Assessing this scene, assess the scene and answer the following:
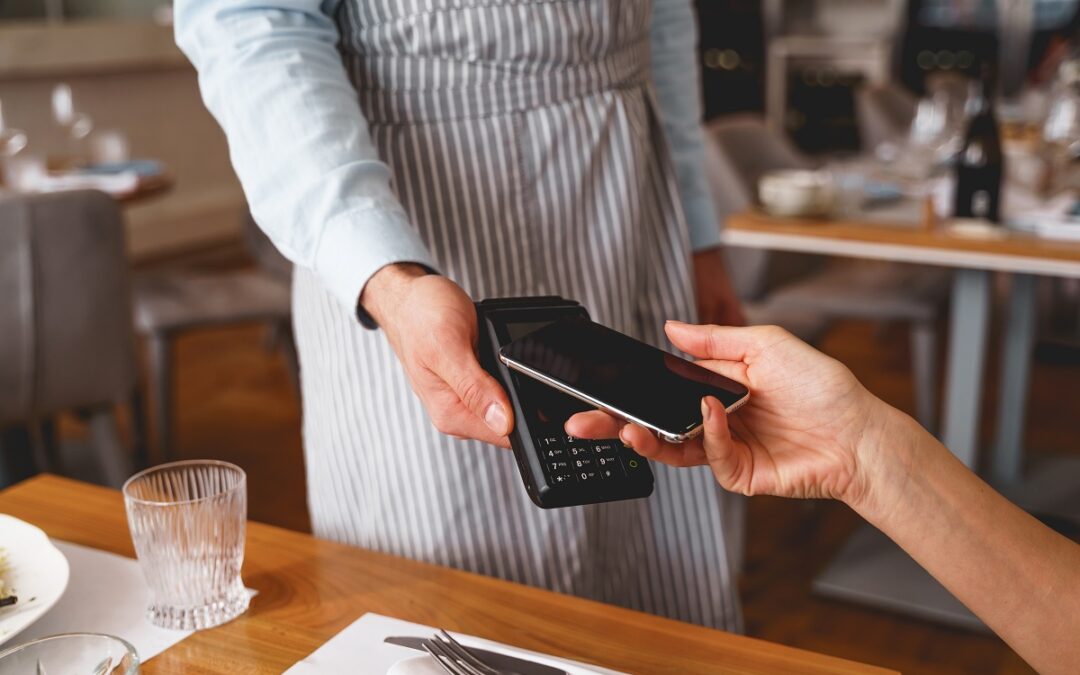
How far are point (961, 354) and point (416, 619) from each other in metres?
1.81

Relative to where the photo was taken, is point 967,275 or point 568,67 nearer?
point 568,67

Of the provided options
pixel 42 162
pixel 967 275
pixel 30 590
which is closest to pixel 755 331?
pixel 30 590

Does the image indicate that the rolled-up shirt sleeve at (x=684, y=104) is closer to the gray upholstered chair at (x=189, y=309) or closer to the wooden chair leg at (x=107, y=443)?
the wooden chair leg at (x=107, y=443)

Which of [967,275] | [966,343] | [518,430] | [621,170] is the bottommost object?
[966,343]

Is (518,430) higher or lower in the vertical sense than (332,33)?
lower

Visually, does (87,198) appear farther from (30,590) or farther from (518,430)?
(518,430)

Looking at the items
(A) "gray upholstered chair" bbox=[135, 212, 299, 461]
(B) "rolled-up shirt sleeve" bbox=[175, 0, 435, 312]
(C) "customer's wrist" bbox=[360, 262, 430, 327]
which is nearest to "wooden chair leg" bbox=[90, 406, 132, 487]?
(A) "gray upholstered chair" bbox=[135, 212, 299, 461]

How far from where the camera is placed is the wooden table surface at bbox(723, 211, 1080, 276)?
6.16ft

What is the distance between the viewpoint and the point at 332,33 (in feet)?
3.25

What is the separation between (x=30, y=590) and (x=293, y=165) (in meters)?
0.37

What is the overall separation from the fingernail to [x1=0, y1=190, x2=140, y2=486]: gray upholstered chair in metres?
1.66

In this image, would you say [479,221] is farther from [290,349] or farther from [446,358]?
[290,349]

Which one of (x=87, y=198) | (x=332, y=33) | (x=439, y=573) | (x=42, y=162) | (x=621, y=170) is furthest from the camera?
(x=42, y=162)

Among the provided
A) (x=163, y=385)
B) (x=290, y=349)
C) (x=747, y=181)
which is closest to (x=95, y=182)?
(x=163, y=385)
